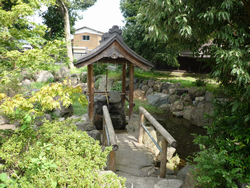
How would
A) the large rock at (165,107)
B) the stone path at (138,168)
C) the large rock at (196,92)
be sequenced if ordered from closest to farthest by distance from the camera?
the stone path at (138,168) → the large rock at (196,92) → the large rock at (165,107)

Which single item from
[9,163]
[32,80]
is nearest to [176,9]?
[9,163]

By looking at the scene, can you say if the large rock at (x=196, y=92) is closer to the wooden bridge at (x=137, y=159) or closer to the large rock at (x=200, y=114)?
the large rock at (x=200, y=114)

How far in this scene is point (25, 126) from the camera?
333 cm

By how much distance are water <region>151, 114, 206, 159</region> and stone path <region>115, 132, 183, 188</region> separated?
89.7 inches

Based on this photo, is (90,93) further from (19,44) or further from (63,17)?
(63,17)

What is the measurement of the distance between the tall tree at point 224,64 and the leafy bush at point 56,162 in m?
1.73

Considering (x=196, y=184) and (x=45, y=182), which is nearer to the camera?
(x=45, y=182)

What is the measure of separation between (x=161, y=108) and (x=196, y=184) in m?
10.5

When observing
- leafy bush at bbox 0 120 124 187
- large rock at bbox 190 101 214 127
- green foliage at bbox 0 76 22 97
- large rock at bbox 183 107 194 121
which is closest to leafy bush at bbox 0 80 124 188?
leafy bush at bbox 0 120 124 187

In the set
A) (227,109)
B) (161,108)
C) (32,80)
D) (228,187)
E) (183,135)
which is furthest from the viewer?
(32,80)

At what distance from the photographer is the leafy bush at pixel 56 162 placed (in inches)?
90.7

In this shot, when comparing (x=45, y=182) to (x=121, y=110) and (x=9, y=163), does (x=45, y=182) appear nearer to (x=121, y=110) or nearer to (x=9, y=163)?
(x=9, y=163)

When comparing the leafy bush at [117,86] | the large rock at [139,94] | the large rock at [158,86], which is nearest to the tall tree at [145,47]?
the large rock at [158,86]

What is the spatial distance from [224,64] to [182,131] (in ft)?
22.2
